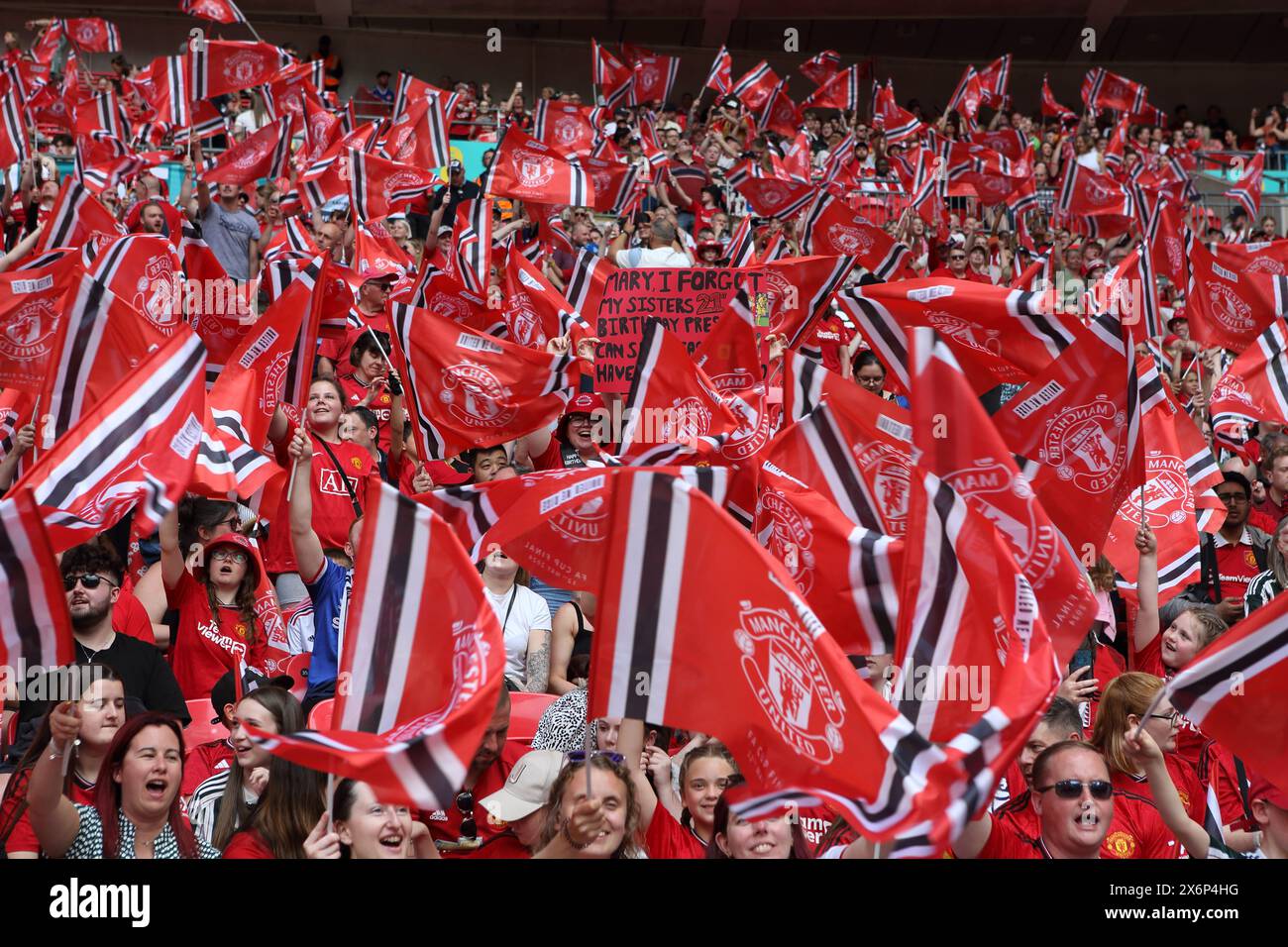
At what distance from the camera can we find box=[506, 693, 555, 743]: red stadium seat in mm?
6297

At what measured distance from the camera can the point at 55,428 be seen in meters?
5.85

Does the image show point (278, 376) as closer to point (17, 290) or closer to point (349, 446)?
point (349, 446)

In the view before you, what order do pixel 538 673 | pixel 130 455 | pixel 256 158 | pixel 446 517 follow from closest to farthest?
pixel 130 455
pixel 446 517
pixel 538 673
pixel 256 158

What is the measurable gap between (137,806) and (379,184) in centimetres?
808

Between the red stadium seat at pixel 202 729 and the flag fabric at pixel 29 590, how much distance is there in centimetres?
137

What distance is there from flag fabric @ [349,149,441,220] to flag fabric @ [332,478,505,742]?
7.97 meters

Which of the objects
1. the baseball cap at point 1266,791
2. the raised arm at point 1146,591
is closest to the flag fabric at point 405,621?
the baseball cap at point 1266,791

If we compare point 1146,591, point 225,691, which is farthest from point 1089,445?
point 225,691

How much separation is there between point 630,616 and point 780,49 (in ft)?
94.7

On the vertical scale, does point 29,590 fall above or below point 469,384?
below

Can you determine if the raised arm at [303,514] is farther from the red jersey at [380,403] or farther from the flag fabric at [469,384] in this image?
the red jersey at [380,403]

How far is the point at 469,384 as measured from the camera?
25.5ft

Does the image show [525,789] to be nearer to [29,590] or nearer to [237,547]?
[29,590]
